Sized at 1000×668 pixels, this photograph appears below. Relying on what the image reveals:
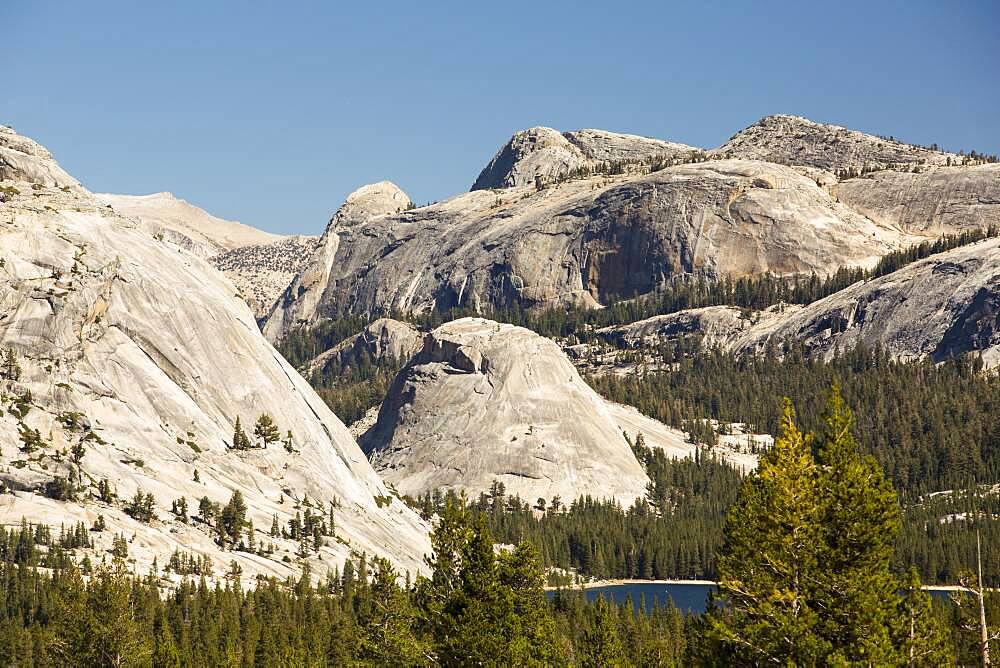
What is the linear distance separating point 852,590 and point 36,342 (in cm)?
13844

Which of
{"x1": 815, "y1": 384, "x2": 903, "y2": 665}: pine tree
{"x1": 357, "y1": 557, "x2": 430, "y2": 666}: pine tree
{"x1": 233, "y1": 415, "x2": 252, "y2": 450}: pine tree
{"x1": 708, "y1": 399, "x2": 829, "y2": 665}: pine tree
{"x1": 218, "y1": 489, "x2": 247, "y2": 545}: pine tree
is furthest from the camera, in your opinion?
{"x1": 233, "y1": 415, "x2": 252, "y2": 450}: pine tree

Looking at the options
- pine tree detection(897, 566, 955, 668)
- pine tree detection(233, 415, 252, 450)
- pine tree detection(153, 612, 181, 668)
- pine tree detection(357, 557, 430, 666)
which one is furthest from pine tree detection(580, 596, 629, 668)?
pine tree detection(233, 415, 252, 450)

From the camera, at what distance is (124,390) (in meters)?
172

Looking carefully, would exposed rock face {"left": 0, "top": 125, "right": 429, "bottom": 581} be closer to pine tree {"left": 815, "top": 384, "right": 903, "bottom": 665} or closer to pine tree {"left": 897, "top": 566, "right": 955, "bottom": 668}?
pine tree {"left": 897, "top": 566, "right": 955, "bottom": 668}

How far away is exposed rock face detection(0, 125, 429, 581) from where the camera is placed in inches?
6009

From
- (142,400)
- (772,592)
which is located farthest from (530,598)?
(142,400)

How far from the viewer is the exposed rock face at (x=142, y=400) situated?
153 meters

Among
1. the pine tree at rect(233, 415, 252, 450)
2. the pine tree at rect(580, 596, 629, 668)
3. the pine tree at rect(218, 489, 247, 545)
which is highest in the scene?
the pine tree at rect(233, 415, 252, 450)

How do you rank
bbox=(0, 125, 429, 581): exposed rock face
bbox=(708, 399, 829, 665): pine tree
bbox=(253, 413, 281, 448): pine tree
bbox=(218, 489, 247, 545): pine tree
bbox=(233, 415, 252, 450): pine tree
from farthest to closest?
bbox=(253, 413, 281, 448): pine tree < bbox=(233, 415, 252, 450): pine tree < bbox=(218, 489, 247, 545): pine tree < bbox=(0, 125, 429, 581): exposed rock face < bbox=(708, 399, 829, 665): pine tree

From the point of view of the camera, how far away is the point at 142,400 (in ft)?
568

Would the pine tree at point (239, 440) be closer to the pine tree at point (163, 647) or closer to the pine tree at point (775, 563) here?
the pine tree at point (163, 647)

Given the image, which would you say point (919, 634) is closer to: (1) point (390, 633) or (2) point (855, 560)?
(2) point (855, 560)

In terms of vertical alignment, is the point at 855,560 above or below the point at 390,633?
above

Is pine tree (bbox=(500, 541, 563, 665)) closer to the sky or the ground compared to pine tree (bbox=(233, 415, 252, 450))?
closer to the ground
